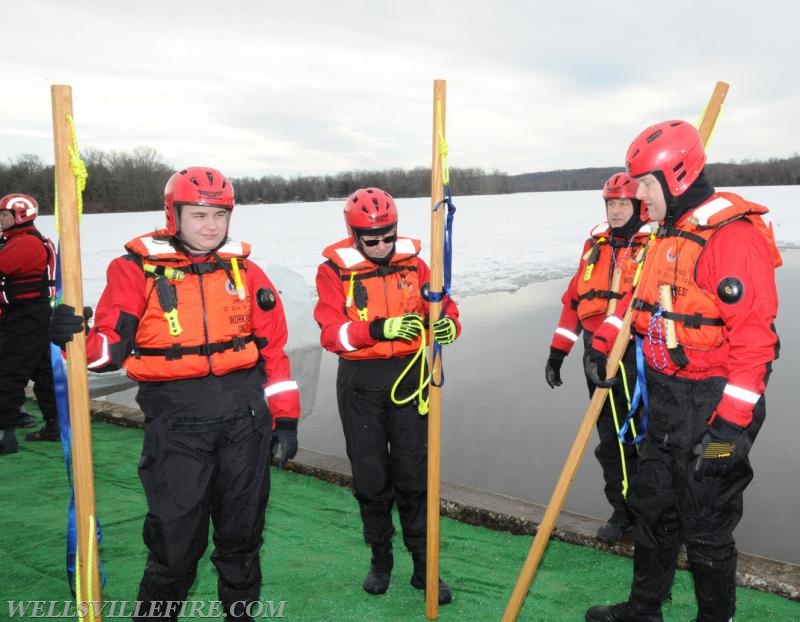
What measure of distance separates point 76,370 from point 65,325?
17 cm

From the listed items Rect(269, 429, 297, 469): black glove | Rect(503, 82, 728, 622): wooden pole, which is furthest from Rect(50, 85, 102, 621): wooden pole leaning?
Rect(503, 82, 728, 622): wooden pole

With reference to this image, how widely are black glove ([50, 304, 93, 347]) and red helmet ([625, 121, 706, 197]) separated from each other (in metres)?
2.43

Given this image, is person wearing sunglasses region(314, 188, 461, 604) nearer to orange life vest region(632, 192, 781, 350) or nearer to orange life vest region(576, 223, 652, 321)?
orange life vest region(632, 192, 781, 350)

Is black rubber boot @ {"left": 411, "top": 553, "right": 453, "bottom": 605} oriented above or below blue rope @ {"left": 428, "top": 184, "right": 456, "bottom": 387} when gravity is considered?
below

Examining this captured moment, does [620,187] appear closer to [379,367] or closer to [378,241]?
[378,241]

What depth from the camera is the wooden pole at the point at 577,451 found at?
3.13 m

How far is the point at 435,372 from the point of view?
11.3 feet

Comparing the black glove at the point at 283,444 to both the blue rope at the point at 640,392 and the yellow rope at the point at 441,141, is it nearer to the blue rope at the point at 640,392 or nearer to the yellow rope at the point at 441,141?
the yellow rope at the point at 441,141

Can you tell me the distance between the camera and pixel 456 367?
31.1 ft

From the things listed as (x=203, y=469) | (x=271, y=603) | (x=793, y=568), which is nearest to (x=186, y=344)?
(x=203, y=469)

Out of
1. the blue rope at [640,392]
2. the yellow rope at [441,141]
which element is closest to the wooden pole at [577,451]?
the blue rope at [640,392]

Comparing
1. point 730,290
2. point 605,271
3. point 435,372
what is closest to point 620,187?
point 605,271

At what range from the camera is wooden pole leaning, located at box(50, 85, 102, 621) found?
2404 millimetres

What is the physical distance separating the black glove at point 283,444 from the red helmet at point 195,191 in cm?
109
